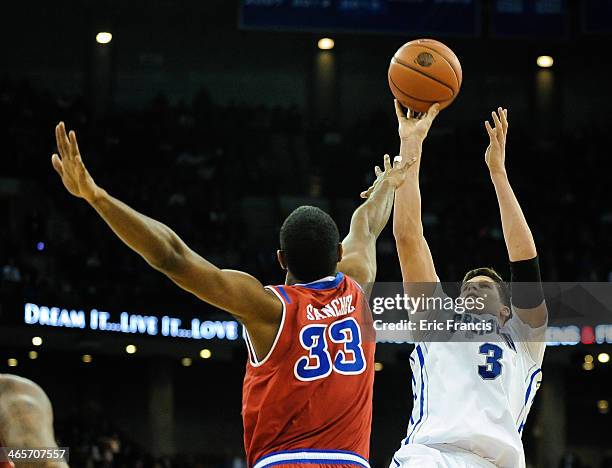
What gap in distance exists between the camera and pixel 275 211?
2102 cm

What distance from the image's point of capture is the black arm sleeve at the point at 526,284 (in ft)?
15.1

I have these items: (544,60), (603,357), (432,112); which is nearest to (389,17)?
(544,60)

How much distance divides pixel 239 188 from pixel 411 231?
16.2 meters

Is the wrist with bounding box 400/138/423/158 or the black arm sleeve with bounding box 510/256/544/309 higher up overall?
the wrist with bounding box 400/138/423/158

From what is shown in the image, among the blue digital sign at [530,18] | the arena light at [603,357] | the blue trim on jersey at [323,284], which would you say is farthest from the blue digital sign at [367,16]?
the blue trim on jersey at [323,284]

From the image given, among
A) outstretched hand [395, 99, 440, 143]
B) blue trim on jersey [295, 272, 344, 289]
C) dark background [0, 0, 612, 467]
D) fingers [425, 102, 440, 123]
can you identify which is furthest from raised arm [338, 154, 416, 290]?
dark background [0, 0, 612, 467]

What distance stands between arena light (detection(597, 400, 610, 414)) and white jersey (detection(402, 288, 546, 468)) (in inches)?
771

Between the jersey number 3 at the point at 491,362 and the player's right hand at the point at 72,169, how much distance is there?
196 centimetres

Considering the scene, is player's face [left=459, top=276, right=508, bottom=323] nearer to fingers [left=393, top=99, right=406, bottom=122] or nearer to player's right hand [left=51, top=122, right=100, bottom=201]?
fingers [left=393, top=99, right=406, bottom=122]

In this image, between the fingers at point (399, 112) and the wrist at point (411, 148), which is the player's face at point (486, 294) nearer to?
the wrist at point (411, 148)

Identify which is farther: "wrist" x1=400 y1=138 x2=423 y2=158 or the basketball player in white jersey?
"wrist" x1=400 y1=138 x2=423 y2=158

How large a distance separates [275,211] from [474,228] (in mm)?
3778

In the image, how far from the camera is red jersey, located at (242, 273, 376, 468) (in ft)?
12.5

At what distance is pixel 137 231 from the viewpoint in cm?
347
